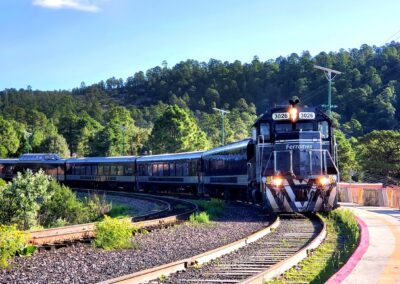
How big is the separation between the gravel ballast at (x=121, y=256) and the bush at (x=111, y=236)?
27cm

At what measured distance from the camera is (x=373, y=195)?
1019 inches

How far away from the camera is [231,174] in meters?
27.6

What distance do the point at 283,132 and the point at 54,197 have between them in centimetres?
1214

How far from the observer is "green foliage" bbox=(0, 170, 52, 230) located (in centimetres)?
1966

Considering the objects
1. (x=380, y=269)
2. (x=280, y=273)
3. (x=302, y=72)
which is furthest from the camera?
(x=302, y=72)

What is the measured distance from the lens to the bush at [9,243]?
10333 mm

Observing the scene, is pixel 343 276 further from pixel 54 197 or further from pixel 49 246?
pixel 54 197

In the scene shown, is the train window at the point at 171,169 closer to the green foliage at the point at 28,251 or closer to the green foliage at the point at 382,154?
the green foliage at the point at 28,251

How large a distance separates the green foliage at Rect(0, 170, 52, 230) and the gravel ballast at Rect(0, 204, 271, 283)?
629cm

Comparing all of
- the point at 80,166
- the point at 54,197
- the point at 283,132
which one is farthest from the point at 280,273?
the point at 80,166

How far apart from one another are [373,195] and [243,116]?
8444 cm

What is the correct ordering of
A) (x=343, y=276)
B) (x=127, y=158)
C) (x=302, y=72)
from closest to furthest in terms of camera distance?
1. (x=343, y=276)
2. (x=127, y=158)
3. (x=302, y=72)

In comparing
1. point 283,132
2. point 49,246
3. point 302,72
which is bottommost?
point 49,246

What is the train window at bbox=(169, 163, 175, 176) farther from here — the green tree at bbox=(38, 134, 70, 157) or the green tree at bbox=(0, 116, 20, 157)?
the green tree at bbox=(0, 116, 20, 157)
